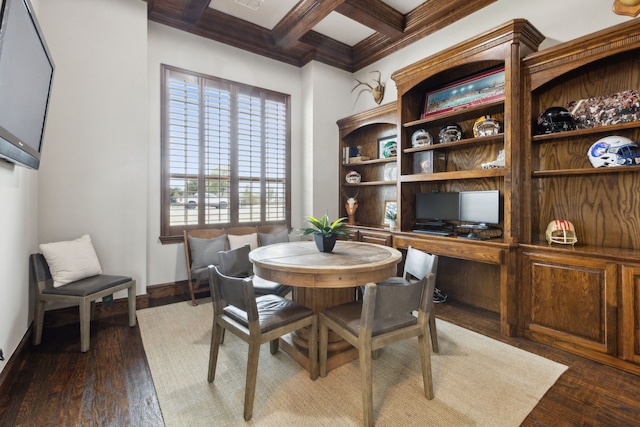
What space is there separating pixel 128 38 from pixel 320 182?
2839mm

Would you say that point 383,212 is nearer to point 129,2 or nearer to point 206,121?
point 206,121

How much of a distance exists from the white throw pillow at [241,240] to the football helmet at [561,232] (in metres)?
3.17

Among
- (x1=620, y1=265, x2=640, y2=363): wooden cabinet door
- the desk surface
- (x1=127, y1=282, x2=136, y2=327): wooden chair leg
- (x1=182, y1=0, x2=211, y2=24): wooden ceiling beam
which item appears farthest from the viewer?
(x1=182, y1=0, x2=211, y2=24): wooden ceiling beam

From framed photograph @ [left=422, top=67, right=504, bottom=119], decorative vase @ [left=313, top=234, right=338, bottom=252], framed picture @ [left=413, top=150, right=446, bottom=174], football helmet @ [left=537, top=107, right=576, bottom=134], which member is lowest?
decorative vase @ [left=313, top=234, right=338, bottom=252]

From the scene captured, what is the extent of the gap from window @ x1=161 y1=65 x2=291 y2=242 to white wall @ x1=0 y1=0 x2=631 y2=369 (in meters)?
0.16

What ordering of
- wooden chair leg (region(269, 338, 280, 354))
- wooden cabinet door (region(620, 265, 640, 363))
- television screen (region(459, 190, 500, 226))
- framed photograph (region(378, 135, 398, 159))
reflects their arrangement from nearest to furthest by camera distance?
wooden cabinet door (region(620, 265, 640, 363)) < wooden chair leg (region(269, 338, 280, 354)) < television screen (region(459, 190, 500, 226)) < framed photograph (region(378, 135, 398, 159))

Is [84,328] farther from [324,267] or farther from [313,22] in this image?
[313,22]

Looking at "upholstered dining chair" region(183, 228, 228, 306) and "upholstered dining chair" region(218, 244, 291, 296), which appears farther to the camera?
"upholstered dining chair" region(183, 228, 228, 306)

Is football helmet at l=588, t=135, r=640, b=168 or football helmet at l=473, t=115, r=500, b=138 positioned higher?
football helmet at l=473, t=115, r=500, b=138

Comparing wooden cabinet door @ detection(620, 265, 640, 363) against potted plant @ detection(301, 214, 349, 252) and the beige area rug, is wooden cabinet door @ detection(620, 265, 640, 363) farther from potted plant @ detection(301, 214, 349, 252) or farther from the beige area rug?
potted plant @ detection(301, 214, 349, 252)

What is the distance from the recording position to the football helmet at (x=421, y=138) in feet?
11.7

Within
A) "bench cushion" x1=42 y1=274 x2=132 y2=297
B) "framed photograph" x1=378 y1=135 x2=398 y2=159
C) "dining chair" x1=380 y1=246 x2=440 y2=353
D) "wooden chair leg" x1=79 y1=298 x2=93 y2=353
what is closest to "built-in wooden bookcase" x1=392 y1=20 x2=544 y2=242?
"framed photograph" x1=378 y1=135 x2=398 y2=159

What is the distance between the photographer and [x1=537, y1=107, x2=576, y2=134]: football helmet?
258cm

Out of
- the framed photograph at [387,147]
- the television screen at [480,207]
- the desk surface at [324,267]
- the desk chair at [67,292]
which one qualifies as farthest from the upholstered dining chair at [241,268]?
the framed photograph at [387,147]
